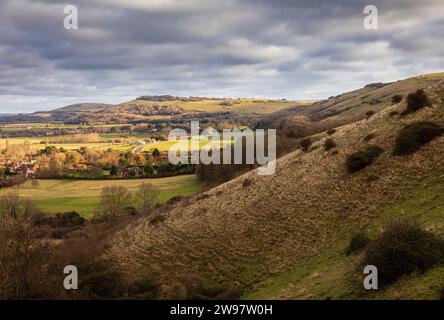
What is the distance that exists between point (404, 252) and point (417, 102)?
29.5 metres

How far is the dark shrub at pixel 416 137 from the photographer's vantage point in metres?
34.6

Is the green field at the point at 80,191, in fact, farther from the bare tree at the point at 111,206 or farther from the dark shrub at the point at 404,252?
the dark shrub at the point at 404,252

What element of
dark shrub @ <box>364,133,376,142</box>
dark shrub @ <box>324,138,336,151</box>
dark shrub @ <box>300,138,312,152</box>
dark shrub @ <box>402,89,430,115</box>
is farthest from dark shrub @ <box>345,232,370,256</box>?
dark shrub @ <box>300,138,312,152</box>

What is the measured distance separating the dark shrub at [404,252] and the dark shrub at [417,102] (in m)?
27.1

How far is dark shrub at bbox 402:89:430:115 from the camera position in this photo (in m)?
41.6

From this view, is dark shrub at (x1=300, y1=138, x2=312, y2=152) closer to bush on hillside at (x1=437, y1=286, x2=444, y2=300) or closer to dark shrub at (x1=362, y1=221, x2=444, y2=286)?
dark shrub at (x1=362, y1=221, x2=444, y2=286)

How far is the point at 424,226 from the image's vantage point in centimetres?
2231

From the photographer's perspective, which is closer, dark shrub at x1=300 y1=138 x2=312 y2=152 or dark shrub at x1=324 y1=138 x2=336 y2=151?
dark shrub at x1=324 y1=138 x2=336 y2=151

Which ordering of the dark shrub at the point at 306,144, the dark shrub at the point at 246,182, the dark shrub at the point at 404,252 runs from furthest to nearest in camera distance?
the dark shrub at the point at 306,144
the dark shrub at the point at 246,182
the dark shrub at the point at 404,252

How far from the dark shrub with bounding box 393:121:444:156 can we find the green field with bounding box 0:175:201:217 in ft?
192

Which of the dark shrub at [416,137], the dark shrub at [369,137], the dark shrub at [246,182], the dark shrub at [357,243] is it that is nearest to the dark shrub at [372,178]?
the dark shrub at [416,137]

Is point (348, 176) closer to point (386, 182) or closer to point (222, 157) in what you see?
point (386, 182)

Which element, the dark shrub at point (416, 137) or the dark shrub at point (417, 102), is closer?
the dark shrub at point (416, 137)
